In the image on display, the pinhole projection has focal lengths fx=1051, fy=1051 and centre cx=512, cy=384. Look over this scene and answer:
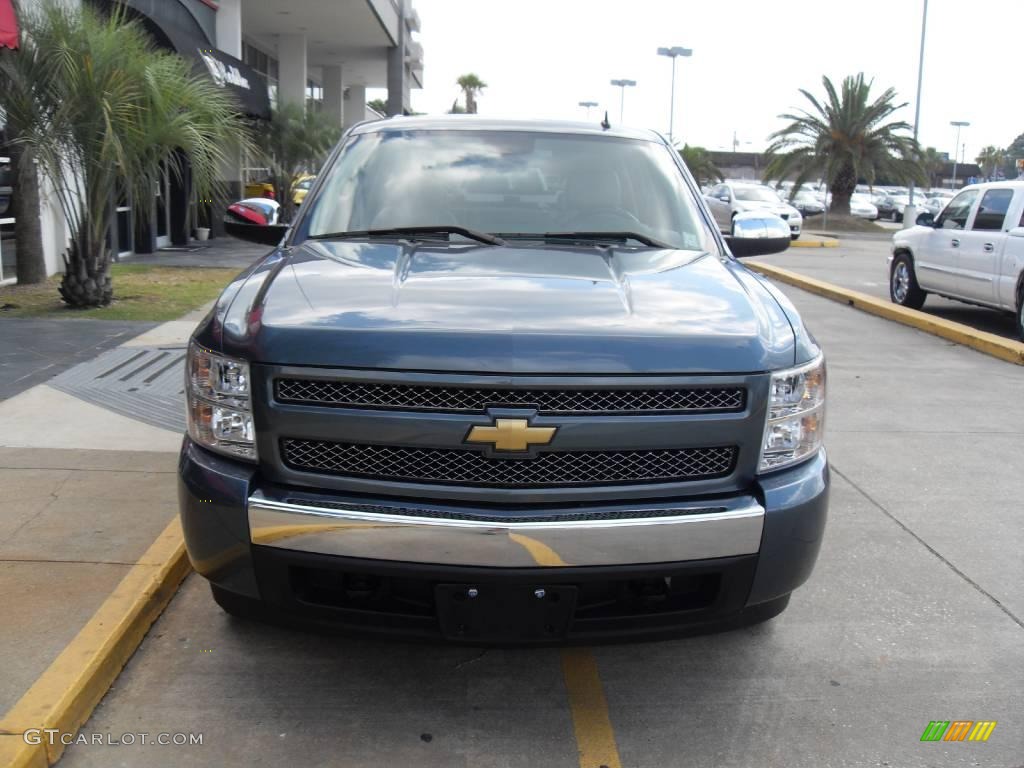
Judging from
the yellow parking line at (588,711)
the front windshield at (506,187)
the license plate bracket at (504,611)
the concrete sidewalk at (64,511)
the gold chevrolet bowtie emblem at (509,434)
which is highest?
the front windshield at (506,187)

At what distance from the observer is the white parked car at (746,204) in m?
27.5

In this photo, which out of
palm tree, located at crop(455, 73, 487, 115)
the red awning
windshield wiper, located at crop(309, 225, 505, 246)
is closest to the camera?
windshield wiper, located at crop(309, 225, 505, 246)

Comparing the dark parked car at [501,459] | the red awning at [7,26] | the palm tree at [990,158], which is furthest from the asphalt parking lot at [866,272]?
the palm tree at [990,158]

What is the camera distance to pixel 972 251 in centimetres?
1191

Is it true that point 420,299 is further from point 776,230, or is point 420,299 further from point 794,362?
point 776,230

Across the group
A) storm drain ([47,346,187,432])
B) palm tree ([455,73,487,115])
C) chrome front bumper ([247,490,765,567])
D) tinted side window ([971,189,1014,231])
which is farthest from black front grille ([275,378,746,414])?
palm tree ([455,73,487,115])

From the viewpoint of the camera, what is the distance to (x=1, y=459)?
560cm

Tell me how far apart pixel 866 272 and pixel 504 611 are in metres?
18.2

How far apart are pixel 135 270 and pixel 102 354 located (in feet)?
22.4

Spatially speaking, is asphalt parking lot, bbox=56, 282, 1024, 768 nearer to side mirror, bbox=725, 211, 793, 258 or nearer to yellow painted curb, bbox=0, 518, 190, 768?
yellow painted curb, bbox=0, 518, 190, 768

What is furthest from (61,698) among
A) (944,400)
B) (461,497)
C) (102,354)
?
(944,400)

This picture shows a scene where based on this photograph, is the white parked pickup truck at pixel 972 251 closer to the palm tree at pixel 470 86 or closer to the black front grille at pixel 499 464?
the black front grille at pixel 499 464

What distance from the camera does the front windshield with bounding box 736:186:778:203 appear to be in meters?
29.2

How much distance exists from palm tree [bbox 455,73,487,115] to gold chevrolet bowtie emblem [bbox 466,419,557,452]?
93.0 metres
